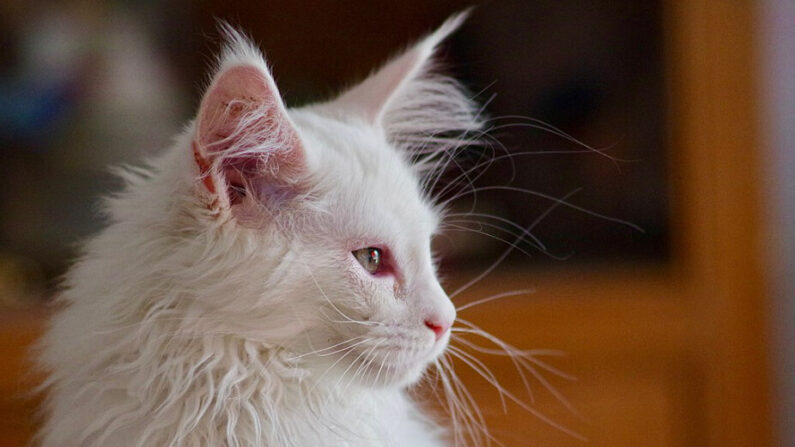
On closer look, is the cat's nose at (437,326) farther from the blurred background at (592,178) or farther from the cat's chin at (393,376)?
the blurred background at (592,178)

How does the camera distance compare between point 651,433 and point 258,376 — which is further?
point 651,433

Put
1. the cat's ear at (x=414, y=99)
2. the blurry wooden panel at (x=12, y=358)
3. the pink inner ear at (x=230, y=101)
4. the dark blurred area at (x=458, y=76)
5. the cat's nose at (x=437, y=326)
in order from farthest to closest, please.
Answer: the dark blurred area at (x=458, y=76) < the blurry wooden panel at (x=12, y=358) < the cat's ear at (x=414, y=99) < the cat's nose at (x=437, y=326) < the pink inner ear at (x=230, y=101)

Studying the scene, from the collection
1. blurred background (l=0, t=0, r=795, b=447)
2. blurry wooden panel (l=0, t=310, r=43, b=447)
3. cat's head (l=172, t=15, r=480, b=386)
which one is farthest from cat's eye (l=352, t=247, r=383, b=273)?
blurry wooden panel (l=0, t=310, r=43, b=447)

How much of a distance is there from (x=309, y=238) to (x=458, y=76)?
813mm

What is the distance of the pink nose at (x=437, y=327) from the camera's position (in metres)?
0.57

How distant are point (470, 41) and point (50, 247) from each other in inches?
37.2

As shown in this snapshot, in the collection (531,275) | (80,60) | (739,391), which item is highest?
(80,60)


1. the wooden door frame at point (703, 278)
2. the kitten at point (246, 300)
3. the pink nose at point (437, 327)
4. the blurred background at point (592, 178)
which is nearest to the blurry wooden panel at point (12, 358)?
the blurred background at point (592, 178)

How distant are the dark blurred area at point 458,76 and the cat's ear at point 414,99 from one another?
0.44 meters

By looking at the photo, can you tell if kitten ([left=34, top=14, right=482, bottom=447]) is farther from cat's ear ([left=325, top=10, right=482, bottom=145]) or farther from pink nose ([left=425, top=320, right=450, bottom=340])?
cat's ear ([left=325, top=10, right=482, bottom=145])

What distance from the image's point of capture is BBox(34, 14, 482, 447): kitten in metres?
0.52

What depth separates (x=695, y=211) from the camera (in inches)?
53.3

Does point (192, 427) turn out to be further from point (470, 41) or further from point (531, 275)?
point (470, 41)

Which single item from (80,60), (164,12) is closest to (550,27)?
(164,12)
